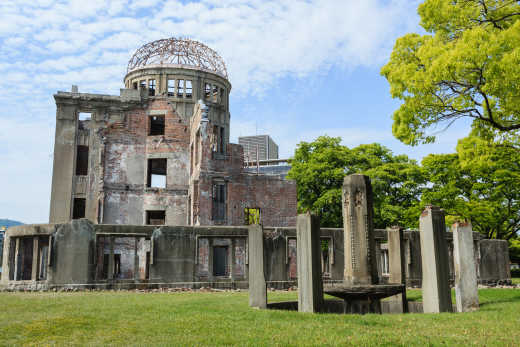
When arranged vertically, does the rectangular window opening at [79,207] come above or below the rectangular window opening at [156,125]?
below

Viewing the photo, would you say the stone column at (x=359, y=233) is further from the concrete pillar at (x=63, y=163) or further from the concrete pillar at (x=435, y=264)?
the concrete pillar at (x=63, y=163)

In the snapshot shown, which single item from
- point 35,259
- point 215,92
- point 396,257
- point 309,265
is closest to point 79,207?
point 215,92

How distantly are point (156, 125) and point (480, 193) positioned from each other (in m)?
22.8

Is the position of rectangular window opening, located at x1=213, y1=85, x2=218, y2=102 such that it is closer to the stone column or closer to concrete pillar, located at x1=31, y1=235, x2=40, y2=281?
concrete pillar, located at x1=31, y1=235, x2=40, y2=281

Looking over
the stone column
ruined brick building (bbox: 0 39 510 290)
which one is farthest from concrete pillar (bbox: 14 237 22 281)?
the stone column

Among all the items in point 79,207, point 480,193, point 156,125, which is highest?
point 156,125

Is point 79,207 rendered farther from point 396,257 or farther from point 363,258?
point 363,258

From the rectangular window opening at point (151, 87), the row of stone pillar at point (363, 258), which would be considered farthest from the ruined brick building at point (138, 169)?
the row of stone pillar at point (363, 258)

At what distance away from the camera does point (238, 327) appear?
723 centimetres

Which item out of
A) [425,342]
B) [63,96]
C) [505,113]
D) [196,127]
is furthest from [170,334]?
[63,96]

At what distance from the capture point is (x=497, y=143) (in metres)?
14.9

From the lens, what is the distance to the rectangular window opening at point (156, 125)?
33500mm

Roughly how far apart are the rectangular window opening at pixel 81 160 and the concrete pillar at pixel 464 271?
86.2ft

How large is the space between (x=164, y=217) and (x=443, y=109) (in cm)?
2153
